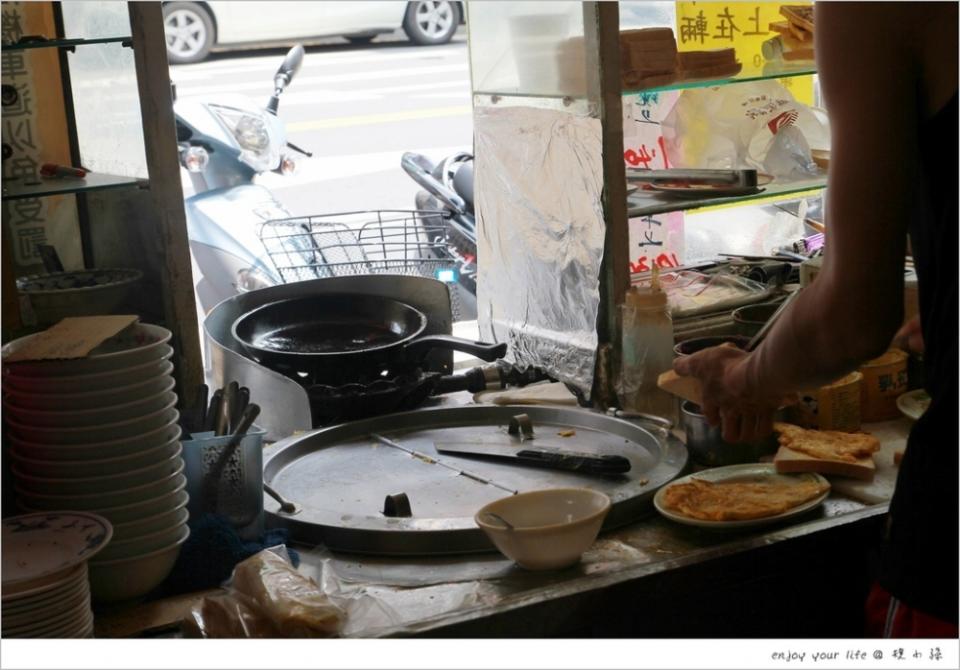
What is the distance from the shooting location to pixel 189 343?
218 centimetres

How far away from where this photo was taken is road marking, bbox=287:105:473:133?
866 cm

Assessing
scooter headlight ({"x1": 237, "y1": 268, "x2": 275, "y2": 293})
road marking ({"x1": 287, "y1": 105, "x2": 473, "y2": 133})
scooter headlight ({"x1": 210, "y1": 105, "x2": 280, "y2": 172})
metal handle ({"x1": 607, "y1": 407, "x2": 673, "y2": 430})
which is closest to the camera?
metal handle ({"x1": 607, "y1": 407, "x2": 673, "y2": 430})

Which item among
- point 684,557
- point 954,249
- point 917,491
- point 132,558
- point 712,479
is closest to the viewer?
point 954,249

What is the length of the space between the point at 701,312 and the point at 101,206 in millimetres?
1309

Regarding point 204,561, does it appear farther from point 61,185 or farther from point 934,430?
point 934,430

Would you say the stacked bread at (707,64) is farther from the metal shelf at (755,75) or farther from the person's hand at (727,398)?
the person's hand at (727,398)

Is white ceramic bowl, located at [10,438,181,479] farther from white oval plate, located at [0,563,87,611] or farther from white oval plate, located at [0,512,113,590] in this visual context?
white oval plate, located at [0,563,87,611]

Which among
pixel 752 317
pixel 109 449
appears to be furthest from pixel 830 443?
pixel 109 449

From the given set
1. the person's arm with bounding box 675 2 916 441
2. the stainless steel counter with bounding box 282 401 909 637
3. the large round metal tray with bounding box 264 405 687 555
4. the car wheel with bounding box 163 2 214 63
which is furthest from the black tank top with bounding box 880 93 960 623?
the car wheel with bounding box 163 2 214 63

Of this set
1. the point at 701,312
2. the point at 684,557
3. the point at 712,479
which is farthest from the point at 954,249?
the point at 701,312

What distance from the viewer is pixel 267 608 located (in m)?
1.59

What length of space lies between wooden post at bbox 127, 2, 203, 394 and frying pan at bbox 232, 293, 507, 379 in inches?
9.3

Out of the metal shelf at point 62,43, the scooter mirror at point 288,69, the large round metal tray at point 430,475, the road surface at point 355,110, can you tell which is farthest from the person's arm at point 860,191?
the road surface at point 355,110

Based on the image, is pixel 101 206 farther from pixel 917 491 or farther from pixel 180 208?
pixel 917 491
